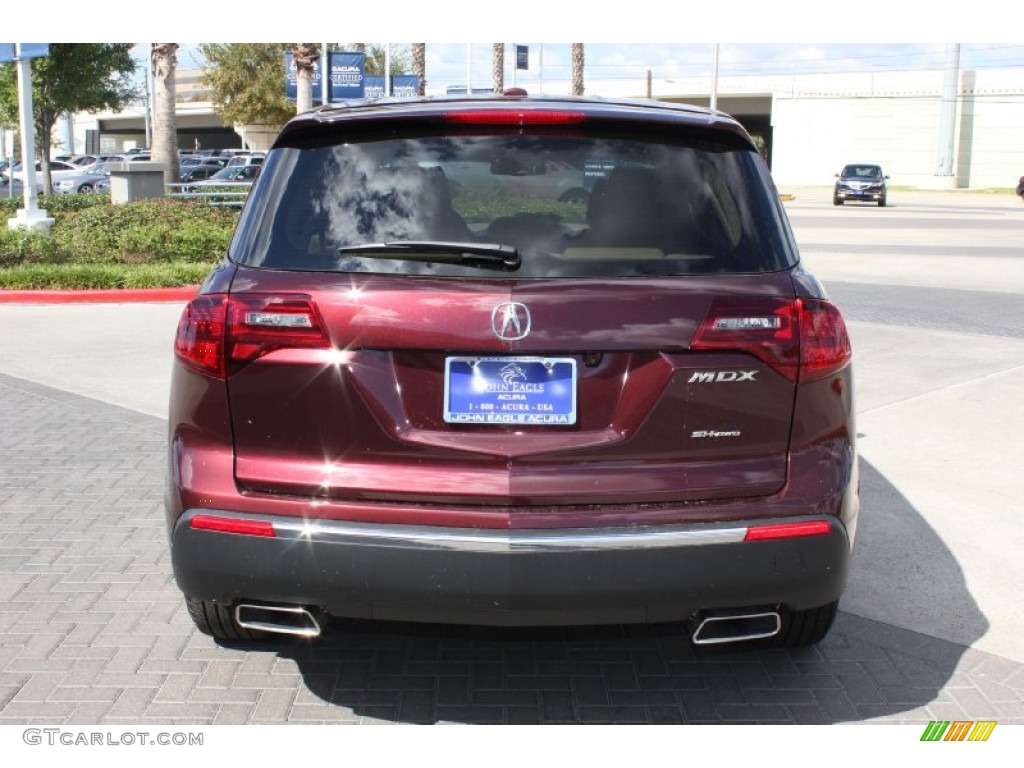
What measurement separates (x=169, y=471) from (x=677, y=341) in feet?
5.00

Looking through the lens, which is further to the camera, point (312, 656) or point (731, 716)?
point (312, 656)

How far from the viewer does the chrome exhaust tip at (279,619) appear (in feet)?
11.1

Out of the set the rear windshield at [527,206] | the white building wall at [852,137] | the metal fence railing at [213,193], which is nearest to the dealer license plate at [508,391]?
the rear windshield at [527,206]

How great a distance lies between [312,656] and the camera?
4.11 meters

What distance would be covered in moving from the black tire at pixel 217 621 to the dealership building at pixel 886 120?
67062mm

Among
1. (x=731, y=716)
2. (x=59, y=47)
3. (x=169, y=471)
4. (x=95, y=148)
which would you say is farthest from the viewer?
(x=95, y=148)

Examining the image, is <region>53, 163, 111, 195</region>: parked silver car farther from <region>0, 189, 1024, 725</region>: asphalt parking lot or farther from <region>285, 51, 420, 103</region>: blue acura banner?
<region>0, 189, 1024, 725</region>: asphalt parking lot

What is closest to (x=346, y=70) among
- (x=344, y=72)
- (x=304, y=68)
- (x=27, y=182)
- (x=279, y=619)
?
(x=344, y=72)

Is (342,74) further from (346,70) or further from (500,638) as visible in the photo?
(500,638)

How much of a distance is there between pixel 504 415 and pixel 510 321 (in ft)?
0.84

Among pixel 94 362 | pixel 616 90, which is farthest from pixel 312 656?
pixel 616 90

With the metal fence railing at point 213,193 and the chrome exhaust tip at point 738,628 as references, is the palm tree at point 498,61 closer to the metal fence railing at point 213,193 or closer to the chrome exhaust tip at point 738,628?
the metal fence railing at point 213,193

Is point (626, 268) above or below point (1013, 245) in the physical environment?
above

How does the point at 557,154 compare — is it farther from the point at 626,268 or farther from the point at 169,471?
the point at 169,471
